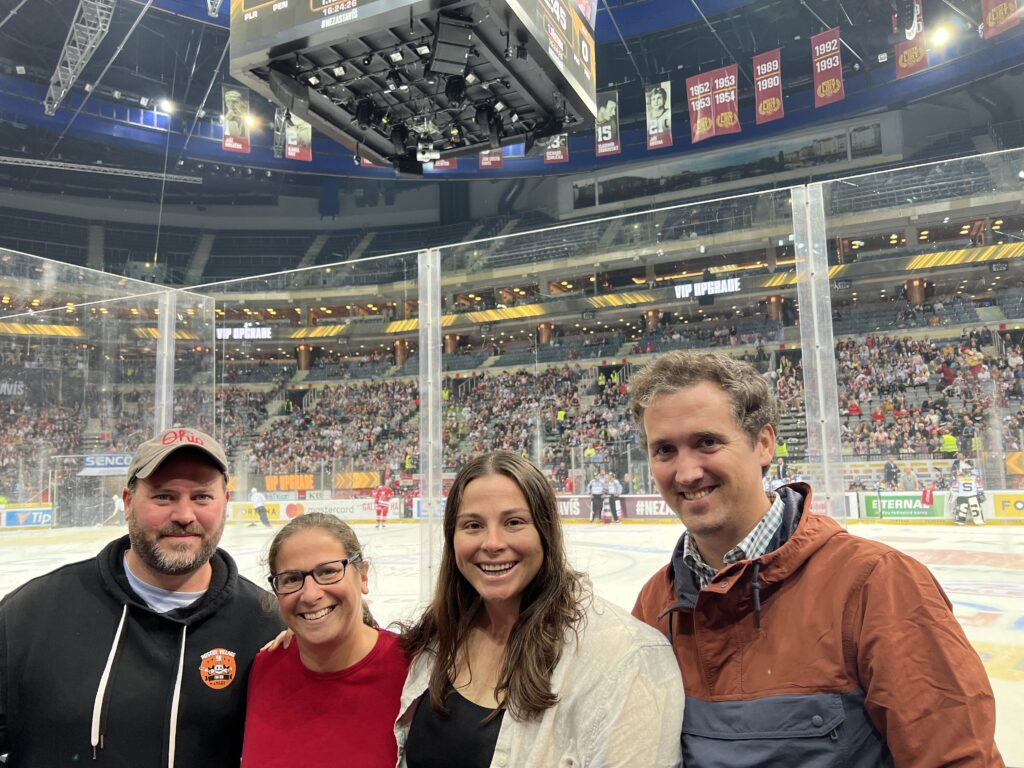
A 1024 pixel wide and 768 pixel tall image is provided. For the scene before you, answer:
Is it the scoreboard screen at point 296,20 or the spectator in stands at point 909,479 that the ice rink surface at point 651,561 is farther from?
the scoreboard screen at point 296,20

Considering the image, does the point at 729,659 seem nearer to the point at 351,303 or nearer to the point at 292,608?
the point at 292,608

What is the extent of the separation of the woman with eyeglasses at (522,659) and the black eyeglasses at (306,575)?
0.23 m

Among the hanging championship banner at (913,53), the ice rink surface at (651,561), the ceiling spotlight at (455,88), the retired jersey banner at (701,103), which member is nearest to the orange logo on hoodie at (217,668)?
the ice rink surface at (651,561)

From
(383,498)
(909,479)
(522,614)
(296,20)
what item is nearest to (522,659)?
(522,614)

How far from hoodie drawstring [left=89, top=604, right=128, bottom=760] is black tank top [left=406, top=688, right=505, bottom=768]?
2.43ft

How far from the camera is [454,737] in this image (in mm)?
1507

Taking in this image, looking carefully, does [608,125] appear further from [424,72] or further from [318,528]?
[318,528]

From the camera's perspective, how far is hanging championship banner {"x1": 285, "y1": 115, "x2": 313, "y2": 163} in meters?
20.1

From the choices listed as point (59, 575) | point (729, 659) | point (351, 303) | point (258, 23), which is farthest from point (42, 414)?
point (729, 659)

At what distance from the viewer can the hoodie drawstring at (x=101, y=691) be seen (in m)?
1.71

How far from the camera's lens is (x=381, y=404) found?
536 centimetres

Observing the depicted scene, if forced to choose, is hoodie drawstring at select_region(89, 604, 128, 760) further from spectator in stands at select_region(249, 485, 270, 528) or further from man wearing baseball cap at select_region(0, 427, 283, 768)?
spectator in stands at select_region(249, 485, 270, 528)

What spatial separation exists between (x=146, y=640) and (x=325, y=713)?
0.49m

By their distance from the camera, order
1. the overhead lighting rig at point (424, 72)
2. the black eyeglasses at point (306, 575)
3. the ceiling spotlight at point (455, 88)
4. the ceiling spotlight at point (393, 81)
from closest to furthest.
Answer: the black eyeglasses at point (306, 575)
the overhead lighting rig at point (424, 72)
the ceiling spotlight at point (393, 81)
the ceiling spotlight at point (455, 88)
